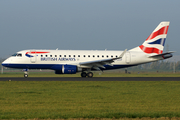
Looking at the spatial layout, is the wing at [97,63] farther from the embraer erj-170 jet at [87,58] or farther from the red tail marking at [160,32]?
the red tail marking at [160,32]

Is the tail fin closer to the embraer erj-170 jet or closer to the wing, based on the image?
the embraer erj-170 jet

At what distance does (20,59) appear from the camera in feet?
128

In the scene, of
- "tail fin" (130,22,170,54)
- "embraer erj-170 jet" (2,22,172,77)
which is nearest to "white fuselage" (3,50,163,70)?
"embraer erj-170 jet" (2,22,172,77)

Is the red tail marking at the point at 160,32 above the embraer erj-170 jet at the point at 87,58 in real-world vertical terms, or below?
above

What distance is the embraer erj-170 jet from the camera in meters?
38.9

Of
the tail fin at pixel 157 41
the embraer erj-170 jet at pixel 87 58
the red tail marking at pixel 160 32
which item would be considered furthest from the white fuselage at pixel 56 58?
the red tail marking at pixel 160 32

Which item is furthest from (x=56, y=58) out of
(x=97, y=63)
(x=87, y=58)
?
(x=97, y=63)

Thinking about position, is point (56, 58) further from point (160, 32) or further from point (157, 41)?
point (160, 32)

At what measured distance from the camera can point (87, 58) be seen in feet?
134

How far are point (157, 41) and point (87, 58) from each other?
11591 mm

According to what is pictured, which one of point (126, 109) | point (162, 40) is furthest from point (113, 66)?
point (126, 109)

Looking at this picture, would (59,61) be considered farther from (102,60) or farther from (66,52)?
(102,60)

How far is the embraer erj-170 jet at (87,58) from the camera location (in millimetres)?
38938

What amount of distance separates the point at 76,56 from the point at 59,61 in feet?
8.74
